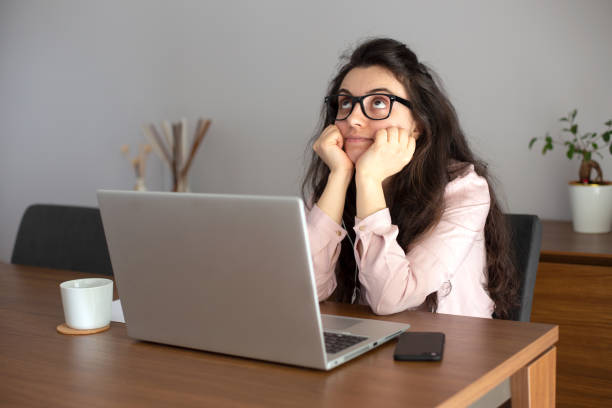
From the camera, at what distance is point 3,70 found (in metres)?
4.56

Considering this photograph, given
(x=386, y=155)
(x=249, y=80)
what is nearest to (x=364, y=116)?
(x=386, y=155)

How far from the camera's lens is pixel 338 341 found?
110cm

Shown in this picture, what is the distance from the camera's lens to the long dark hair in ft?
5.51

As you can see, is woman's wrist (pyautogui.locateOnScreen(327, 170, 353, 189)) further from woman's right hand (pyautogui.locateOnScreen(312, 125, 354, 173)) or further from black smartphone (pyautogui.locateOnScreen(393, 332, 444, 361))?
black smartphone (pyautogui.locateOnScreen(393, 332, 444, 361))

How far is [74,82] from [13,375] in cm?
343

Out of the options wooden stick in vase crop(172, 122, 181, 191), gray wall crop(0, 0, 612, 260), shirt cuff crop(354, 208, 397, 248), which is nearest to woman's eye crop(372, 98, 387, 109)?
shirt cuff crop(354, 208, 397, 248)

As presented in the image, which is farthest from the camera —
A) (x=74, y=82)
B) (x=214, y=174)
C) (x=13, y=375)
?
(x=74, y=82)

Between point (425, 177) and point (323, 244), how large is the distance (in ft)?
1.06

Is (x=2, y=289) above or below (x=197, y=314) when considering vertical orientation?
below

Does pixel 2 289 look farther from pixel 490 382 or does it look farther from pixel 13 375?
pixel 490 382

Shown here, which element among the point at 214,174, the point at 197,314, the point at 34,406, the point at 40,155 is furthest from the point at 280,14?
the point at 34,406

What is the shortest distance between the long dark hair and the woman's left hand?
0.10 meters

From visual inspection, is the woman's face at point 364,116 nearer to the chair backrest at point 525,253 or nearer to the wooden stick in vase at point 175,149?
the chair backrest at point 525,253

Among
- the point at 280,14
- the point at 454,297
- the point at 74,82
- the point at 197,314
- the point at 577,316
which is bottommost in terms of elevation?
the point at 577,316
